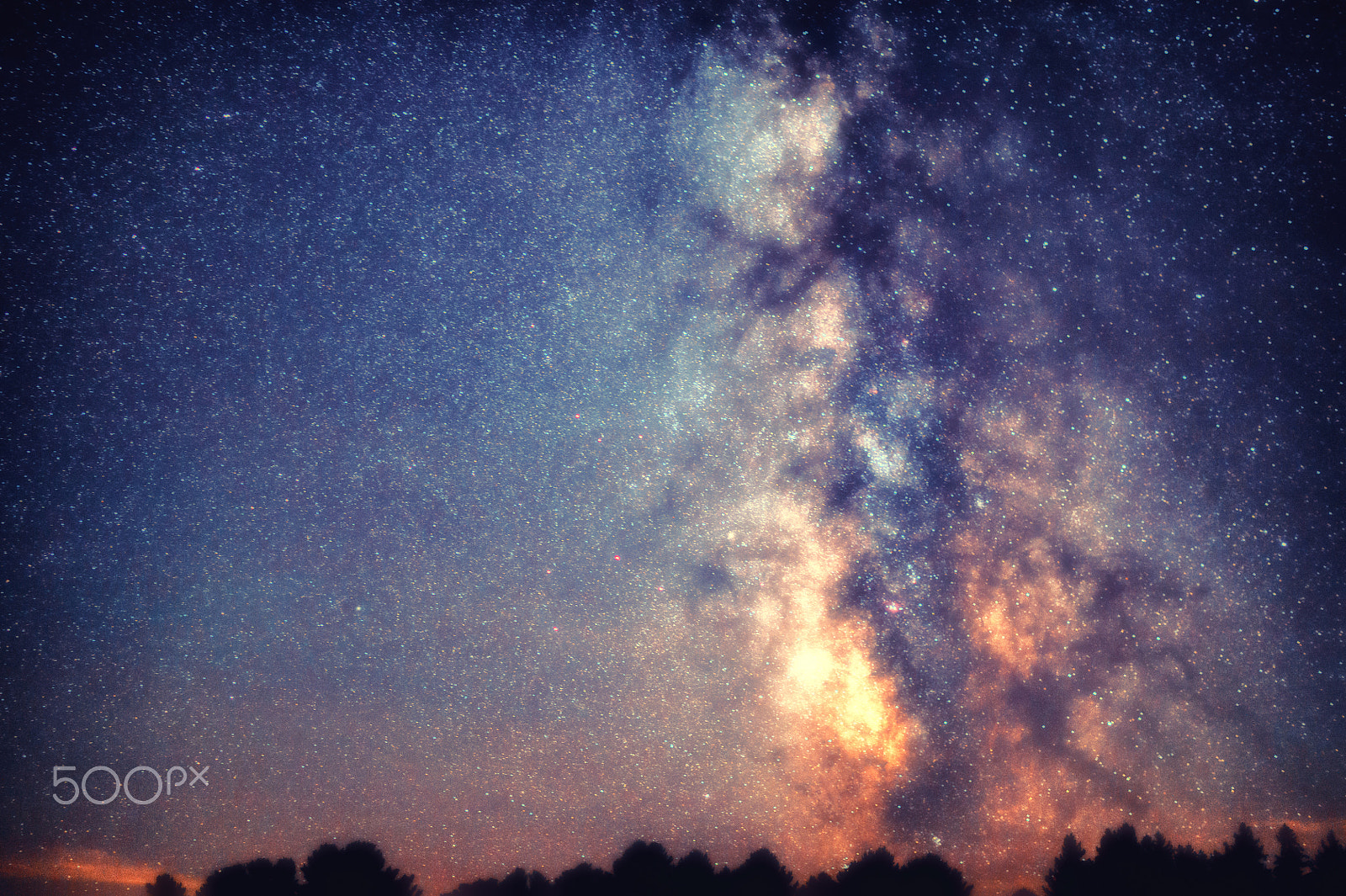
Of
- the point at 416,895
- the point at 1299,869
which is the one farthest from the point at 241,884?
the point at 1299,869

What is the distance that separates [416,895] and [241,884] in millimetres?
6120

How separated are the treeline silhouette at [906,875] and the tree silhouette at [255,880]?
0.44ft

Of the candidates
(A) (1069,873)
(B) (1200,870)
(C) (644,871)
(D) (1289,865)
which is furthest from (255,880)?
(D) (1289,865)

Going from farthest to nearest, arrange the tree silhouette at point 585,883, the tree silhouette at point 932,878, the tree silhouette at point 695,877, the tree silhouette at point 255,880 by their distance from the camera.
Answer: the tree silhouette at point 932,878 → the tree silhouette at point 695,877 → the tree silhouette at point 585,883 → the tree silhouette at point 255,880

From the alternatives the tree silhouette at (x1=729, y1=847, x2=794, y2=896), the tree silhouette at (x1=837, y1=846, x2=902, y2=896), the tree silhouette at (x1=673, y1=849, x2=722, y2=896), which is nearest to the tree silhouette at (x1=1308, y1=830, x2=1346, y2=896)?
the tree silhouette at (x1=837, y1=846, x2=902, y2=896)

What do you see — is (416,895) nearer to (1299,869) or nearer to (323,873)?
(323,873)

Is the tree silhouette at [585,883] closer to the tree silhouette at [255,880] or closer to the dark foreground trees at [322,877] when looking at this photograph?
the dark foreground trees at [322,877]

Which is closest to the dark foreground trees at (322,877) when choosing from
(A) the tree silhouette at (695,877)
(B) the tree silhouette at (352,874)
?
(B) the tree silhouette at (352,874)

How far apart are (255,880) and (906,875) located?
86.2ft

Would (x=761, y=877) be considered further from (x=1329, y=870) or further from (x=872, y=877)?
(x=1329, y=870)

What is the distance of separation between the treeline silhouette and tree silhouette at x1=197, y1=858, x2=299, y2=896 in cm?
13

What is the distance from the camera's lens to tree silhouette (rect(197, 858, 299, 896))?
21.4 meters

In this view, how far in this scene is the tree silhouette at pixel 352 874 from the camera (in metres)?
22.4

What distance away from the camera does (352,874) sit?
22688 mm
